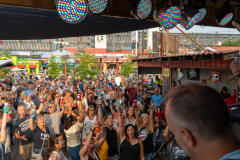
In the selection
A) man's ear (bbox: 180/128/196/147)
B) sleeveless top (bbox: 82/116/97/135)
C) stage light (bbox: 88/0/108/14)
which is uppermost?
stage light (bbox: 88/0/108/14)

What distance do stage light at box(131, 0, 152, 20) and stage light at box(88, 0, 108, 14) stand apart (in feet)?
2.42

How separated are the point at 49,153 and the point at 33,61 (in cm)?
4643

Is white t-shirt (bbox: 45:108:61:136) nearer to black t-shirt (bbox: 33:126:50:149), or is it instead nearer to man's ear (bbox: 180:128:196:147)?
black t-shirt (bbox: 33:126:50:149)

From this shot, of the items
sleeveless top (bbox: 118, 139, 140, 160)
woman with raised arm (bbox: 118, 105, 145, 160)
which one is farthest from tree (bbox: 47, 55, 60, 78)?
sleeveless top (bbox: 118, 139, 140, 160)

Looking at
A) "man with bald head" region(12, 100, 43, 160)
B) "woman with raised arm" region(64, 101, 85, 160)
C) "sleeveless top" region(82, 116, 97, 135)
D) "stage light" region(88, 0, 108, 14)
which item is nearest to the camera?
"stage light" region(88, 0, 108, 14)

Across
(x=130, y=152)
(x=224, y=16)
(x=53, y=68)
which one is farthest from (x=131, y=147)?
(x=53, y=68)

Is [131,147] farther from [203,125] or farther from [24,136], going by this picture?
[203,125]

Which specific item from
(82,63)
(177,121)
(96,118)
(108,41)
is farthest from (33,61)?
(177,121)

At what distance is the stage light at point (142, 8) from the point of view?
4.32 metres

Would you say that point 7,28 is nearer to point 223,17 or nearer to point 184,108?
point 223,17

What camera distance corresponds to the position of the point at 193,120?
0.89 meters

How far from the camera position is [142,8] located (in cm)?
436

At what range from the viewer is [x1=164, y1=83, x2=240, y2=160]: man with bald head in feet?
2.88

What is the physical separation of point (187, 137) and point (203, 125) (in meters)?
0.09
